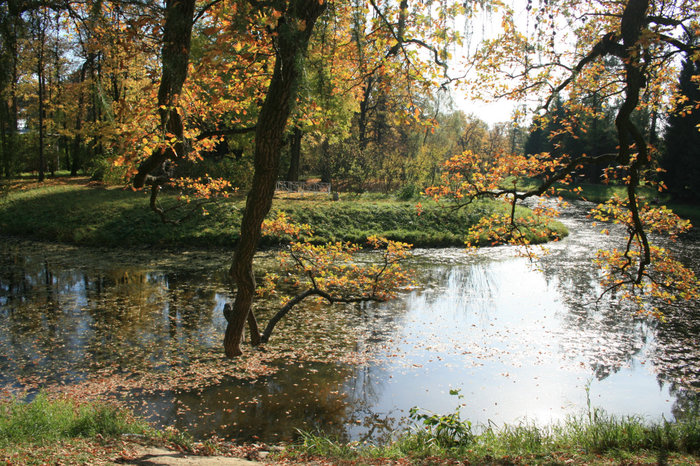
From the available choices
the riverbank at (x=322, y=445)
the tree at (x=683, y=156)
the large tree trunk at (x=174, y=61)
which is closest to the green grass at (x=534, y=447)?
the riverbank at (x=322, y=445)

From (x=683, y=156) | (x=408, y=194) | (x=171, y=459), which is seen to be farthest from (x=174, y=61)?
(x=683, y=156)

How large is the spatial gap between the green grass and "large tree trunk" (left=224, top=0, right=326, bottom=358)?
5.95 feet

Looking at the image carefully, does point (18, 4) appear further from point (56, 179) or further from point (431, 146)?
point (431, 146)

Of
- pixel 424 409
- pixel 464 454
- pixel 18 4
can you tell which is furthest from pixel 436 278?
pixel 18 4

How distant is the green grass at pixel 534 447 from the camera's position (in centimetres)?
431

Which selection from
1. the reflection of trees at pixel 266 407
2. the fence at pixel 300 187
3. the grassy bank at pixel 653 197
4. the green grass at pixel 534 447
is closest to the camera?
the green grass at pixel 534 447

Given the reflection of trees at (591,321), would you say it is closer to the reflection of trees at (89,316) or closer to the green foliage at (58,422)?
the green foliage at (58,422)

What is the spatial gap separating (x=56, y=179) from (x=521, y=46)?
28074 mm

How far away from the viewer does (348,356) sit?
7988mm

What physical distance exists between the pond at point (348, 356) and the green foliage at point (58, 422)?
0.78 meters

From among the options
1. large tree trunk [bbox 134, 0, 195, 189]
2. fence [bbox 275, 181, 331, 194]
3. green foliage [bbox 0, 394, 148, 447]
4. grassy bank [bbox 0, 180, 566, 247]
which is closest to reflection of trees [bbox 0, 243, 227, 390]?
green foliage [bbox 0, 394, 148, 447]

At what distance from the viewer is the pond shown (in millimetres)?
6297

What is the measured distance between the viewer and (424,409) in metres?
6.08

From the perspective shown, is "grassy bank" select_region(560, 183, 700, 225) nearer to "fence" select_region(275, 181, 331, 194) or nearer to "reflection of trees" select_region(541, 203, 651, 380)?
"reflection of trees" select_region(541, 203, 651, 380)
